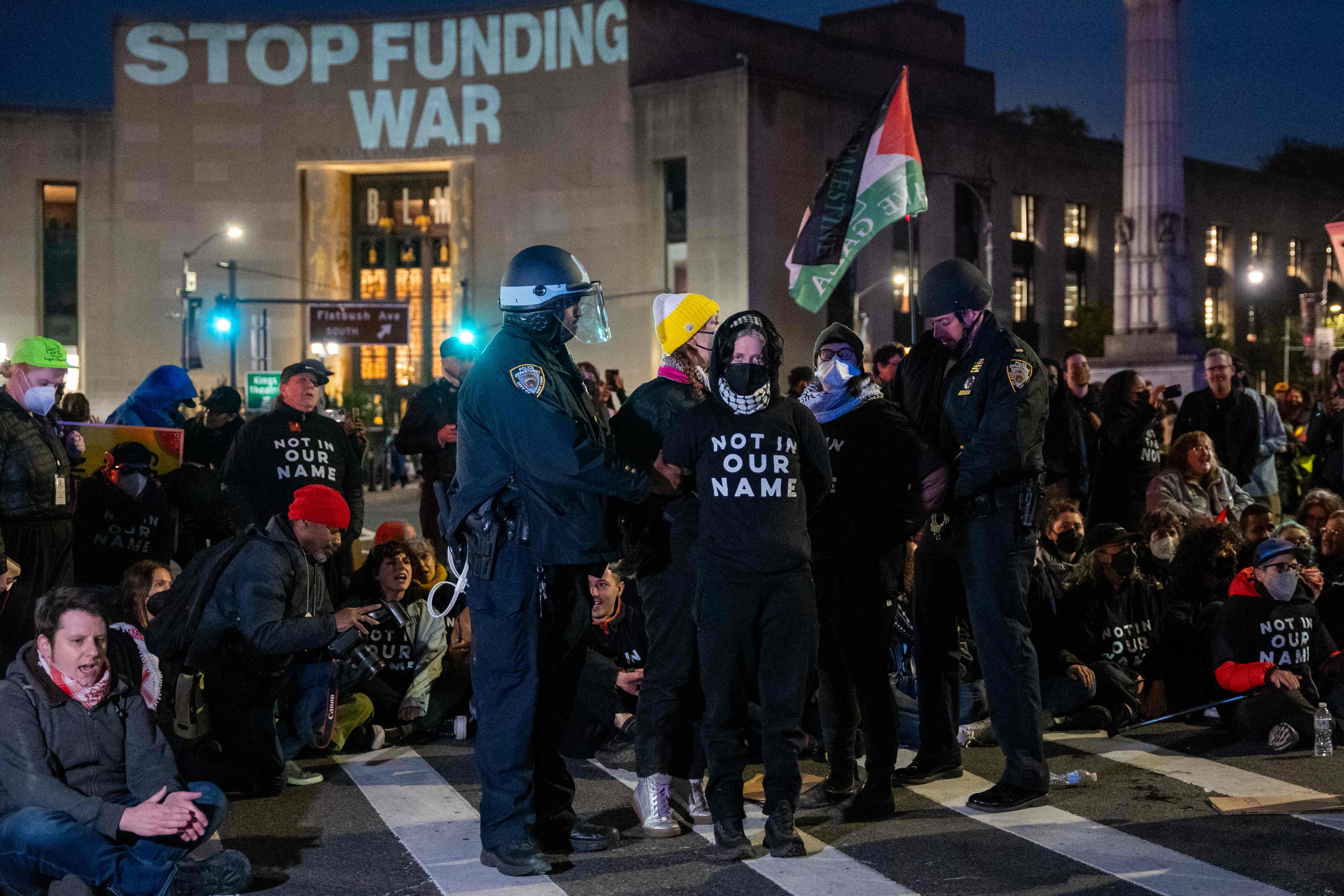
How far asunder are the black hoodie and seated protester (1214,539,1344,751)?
3.27m

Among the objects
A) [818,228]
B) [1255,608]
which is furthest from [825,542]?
[818,228]

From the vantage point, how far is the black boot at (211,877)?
473 centimetres

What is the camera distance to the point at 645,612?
5586 millimetres

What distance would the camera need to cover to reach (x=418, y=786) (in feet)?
20.9

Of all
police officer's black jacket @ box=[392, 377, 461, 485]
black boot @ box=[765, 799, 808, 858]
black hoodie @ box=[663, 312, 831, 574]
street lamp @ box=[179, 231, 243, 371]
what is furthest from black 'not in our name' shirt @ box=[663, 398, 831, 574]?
street lamp @ box=[179, 231, 243, 371]

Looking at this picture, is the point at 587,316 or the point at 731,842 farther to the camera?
the point at 587,316

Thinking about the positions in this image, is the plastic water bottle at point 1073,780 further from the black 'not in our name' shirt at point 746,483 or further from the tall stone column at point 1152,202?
the tall stone column at point 1152,202

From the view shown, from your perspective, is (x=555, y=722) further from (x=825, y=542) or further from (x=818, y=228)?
(x=818, y=228)

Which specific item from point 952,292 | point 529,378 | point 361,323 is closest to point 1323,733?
point 952,292

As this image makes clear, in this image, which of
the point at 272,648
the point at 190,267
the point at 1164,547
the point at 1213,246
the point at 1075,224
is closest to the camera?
the point at 272,648

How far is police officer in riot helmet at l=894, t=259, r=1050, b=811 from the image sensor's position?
18.9ft

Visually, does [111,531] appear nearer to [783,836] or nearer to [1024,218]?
[783,836]

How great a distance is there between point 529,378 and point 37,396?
13.5ft

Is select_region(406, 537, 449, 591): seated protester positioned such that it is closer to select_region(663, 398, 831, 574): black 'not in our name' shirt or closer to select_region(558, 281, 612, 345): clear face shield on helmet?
select_region(558, 281, 612, 345): clear face shield on helmet
